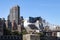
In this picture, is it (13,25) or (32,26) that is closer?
(13,25)

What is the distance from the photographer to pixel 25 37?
10.2 m

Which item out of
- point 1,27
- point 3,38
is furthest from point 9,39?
point 1,27

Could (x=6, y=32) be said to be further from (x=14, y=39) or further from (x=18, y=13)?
(x=18, y=13)

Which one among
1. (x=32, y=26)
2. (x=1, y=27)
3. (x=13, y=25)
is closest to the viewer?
(x=1, y=27)

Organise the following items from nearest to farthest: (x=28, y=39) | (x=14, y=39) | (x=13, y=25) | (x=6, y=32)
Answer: (x=28, y=39)
(x=14, y=39)
(x=6, y=32)
(x=13, y=25)

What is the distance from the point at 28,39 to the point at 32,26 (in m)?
161

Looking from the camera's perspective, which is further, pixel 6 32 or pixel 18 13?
pixel 18 13

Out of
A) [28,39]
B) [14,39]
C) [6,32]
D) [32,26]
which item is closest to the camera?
[28,39]

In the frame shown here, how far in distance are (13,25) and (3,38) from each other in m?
76.0

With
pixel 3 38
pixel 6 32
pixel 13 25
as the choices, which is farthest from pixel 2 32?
pixel 13 25

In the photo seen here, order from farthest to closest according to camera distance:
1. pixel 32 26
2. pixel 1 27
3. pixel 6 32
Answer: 1. pixel 32 26
2. pixel 1 27
3. pixel 6 32

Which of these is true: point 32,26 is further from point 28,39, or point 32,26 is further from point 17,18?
point 28,39

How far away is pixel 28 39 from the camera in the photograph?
9.70m

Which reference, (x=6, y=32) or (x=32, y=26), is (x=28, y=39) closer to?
(x=6, y=32)
